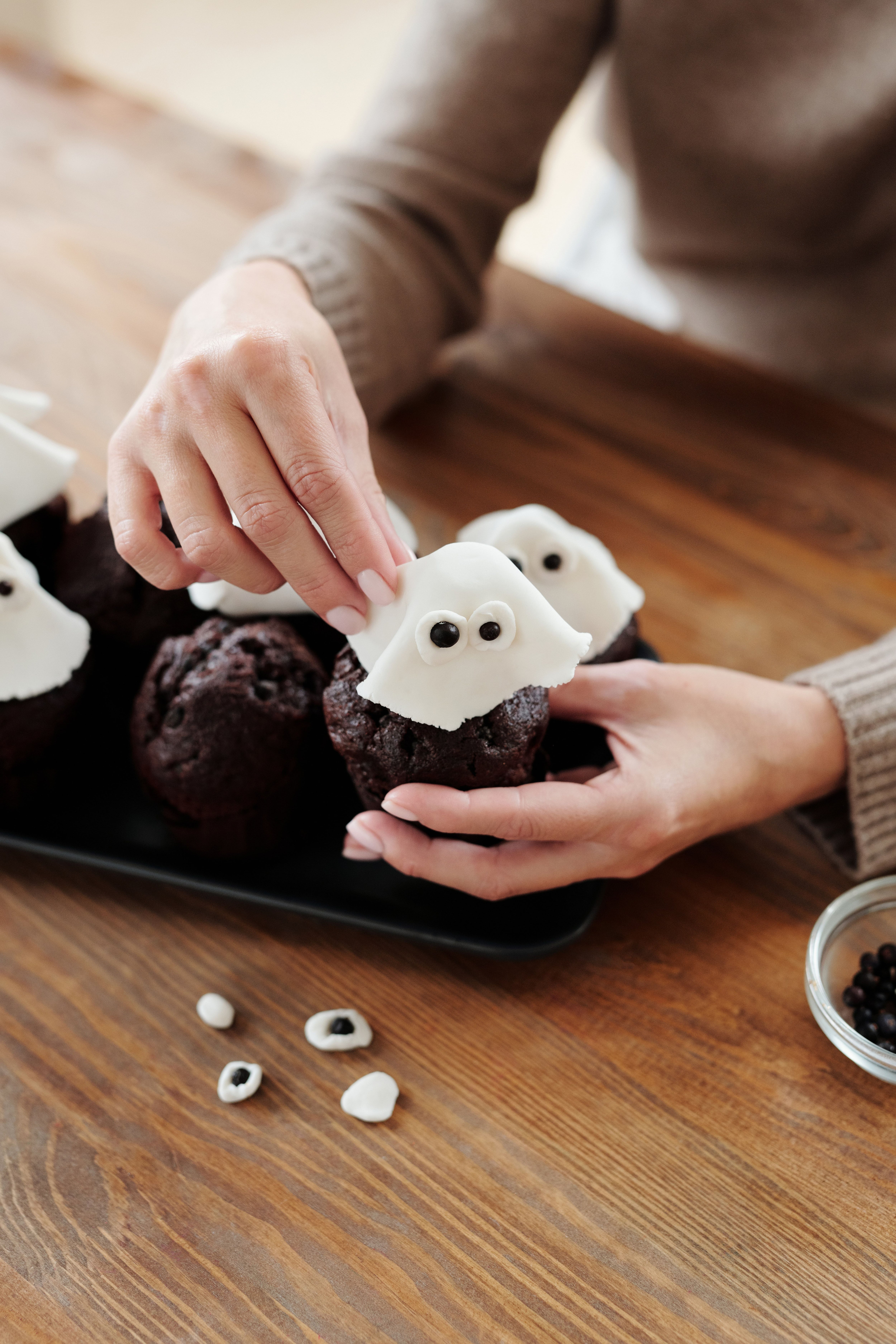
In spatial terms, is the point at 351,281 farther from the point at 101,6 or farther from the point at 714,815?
the point at 101,6

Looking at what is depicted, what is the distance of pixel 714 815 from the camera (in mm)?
954

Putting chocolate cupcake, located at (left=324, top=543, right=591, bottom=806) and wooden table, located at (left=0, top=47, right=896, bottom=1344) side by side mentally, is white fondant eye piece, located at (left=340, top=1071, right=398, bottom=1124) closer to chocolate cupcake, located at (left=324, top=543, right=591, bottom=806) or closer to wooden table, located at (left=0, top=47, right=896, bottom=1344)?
wooden table, located at (left=0, top=47, right=896, bottom=1344)

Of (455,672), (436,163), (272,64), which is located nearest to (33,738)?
(455,672)

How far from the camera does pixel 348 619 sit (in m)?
0.82

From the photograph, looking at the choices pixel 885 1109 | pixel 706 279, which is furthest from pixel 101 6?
pixel 885 1109

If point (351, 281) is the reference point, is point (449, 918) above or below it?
below

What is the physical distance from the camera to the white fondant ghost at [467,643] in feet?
2.48

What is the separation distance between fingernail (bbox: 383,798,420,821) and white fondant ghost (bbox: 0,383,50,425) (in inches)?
24.6

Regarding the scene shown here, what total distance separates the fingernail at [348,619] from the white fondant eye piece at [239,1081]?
397mm

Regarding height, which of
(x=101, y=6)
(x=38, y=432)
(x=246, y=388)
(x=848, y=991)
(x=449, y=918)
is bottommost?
(x=101, y=6)

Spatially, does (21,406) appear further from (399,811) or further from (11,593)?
(399,811)

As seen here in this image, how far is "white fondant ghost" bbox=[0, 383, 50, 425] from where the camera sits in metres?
1.08

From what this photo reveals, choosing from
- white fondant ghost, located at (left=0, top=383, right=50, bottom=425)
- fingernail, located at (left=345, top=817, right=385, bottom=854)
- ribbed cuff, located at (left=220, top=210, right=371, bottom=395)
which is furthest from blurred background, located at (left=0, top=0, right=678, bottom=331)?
fingernail, located at (left=345, top=817, right=385, bottom=854)

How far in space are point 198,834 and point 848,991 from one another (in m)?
0.63
